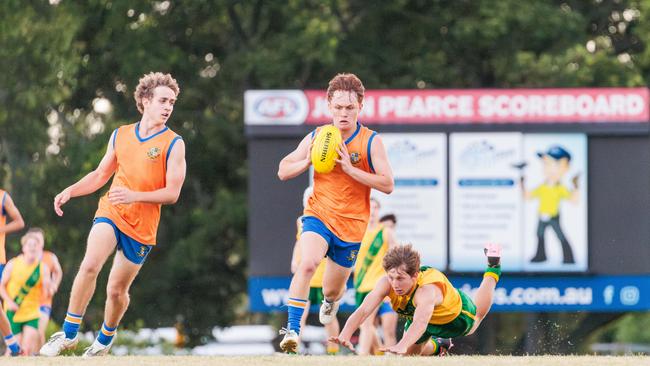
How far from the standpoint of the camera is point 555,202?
20594 mm

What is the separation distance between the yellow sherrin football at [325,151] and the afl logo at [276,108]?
32.4 feet

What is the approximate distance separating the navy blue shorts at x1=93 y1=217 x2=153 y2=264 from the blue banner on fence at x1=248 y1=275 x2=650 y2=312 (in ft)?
31.2

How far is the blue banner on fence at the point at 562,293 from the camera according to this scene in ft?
68.1

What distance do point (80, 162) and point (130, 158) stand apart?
15954 mm

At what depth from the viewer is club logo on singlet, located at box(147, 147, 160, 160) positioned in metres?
11.0

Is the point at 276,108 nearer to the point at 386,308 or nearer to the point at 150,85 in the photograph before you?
the point at 386,308

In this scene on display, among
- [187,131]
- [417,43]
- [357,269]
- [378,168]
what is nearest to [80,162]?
[187,131]

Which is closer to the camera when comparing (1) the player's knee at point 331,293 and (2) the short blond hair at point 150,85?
(2) the short blond hair at point 150,85

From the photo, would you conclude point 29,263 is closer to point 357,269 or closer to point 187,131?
point 357,269

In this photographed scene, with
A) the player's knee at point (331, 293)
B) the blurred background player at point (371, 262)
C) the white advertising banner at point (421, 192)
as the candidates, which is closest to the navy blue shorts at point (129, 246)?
the player's knee at point (331, 293)

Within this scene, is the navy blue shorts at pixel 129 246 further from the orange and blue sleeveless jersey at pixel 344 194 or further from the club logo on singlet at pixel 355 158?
the club logo on singlet at pixel 355 158

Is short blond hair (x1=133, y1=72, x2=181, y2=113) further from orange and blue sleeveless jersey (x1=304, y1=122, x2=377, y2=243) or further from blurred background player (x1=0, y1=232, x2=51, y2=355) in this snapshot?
blurred background player (x1=0, y1=232, x2=51, y2=355)

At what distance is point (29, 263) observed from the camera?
60.4 feet

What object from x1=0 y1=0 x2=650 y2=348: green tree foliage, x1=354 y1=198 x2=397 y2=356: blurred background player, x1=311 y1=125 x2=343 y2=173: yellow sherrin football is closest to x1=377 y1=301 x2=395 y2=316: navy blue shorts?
x1=354 y1=198 x2=397 y2=356: blurred background player
